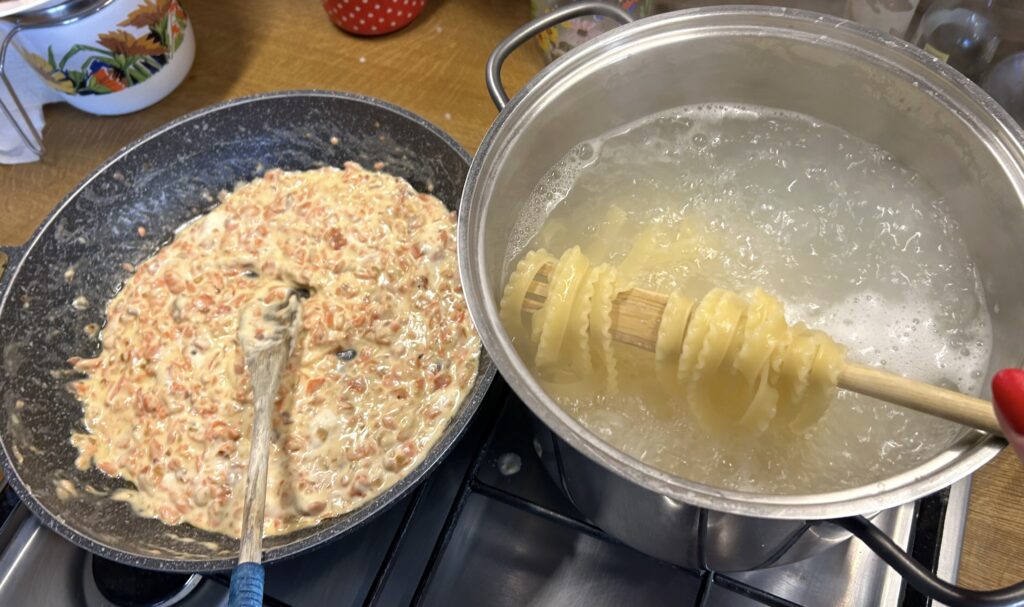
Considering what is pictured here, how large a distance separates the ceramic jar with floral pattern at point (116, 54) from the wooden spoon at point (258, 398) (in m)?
0.43

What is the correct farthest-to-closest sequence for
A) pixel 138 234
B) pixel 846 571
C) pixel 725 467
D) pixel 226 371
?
1. pixel 138 234
2. pixel 226 371
3. pixel 846 571
4. pixel 725 467

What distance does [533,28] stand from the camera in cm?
64

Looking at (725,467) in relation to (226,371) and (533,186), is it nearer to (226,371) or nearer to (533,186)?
(533,186)

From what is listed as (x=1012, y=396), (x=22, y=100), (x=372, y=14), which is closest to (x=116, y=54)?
(x=22, y=100)

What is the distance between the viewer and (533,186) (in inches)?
28.2

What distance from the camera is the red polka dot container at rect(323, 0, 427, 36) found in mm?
1058

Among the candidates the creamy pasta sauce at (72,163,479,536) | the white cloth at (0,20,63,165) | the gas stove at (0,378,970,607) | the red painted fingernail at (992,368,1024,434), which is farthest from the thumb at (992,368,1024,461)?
the white cloth at (0,20,63,165)

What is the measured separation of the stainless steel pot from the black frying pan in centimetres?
19

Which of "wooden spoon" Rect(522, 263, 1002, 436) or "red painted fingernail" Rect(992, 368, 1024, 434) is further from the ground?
"red painted fingernail" Rect(992, 368, 1024, 434)

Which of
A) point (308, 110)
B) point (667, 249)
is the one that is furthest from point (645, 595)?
point (308, 110)

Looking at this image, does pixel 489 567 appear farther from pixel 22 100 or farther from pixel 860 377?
pixel 22 100

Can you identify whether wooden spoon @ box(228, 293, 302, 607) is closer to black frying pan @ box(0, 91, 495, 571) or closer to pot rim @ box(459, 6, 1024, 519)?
black frying pan @ box(0, 91, 495, 571)

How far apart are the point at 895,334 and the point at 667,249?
229mm

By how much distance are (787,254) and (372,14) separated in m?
0.74
